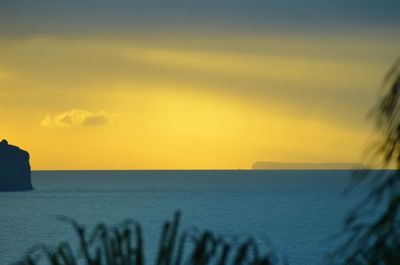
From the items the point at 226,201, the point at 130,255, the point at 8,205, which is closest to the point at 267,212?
the point at 226,201

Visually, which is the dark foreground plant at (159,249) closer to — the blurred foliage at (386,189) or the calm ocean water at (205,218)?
the blurred foliage at (386,189)

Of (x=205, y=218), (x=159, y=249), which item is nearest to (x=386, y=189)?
(x=159, y=249)

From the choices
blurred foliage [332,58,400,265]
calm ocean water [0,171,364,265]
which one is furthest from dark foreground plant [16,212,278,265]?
calm ocean water [0,171,364,265]

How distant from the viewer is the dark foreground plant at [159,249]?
452 centimetres

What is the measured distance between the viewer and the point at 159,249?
4.66 meters

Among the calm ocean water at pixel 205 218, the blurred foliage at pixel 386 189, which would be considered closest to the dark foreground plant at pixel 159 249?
the blurred foliage at pixel 386 189

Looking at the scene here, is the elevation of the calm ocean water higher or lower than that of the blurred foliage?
lower

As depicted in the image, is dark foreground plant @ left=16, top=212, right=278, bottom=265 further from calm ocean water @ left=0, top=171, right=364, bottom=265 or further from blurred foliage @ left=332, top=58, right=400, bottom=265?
calm ocean water @ left=0, top=171, right=364, bottom=265

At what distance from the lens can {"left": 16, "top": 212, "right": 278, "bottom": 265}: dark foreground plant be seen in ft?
14.8

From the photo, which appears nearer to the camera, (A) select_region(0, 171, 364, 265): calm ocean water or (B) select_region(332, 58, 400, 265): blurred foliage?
(B) select_region(332, 58, 400, 265): blurred foliage

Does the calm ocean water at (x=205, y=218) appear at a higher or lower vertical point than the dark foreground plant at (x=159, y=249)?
lower

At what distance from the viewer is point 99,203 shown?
188750 mm

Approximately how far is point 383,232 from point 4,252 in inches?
3796

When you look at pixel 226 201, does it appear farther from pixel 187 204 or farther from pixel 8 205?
pixel 8 205
